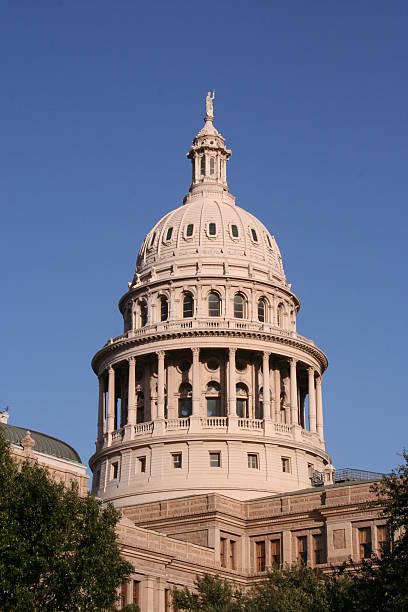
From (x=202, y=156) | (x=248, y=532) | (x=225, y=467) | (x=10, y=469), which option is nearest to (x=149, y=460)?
(x=225, y=467)

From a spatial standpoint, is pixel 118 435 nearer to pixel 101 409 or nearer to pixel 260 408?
pixel 101 409

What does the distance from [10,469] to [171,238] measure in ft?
238

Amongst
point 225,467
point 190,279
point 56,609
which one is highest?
point 190,279

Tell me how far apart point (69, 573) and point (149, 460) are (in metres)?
57.8

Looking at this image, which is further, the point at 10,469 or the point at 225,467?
the point at 225,467

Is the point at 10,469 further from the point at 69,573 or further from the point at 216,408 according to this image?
the point at 216,408

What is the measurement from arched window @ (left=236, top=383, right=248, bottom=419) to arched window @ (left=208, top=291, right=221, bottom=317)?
24.2ft

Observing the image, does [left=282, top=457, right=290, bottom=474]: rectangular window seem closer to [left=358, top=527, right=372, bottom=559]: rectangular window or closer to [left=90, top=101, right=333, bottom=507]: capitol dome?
[left=90, top=101, right=333, bottom=507]: capitol dome

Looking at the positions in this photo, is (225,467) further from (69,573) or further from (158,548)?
(69,573)

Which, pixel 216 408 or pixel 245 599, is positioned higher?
pixel 216 408

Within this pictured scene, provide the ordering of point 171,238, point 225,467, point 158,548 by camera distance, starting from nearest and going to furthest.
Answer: point 158,548 → point 225,467 → point 171,238

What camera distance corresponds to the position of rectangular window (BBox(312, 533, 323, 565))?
298ft

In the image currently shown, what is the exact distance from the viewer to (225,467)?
107 meters

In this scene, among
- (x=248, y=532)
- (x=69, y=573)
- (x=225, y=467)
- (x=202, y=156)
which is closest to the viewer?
(x=69, y=573)
